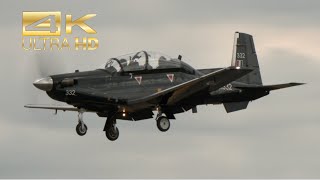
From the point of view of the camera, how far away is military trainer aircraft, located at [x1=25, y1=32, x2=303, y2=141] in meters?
41.8

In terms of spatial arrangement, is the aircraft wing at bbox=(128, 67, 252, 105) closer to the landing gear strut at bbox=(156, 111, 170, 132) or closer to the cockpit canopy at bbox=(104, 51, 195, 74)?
the landing gear strut at bbox=(156, 111, 170, 132)

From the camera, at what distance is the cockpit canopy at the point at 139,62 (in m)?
43.0

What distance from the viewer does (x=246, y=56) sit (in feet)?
156

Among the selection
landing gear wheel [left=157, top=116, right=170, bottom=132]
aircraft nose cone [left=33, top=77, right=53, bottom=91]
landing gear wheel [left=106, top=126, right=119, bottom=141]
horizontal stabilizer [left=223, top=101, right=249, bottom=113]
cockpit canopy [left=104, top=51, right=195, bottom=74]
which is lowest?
landing gear wheel [left=106, top=126, right=119, bottom=141]

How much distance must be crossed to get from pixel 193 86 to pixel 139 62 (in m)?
2.24

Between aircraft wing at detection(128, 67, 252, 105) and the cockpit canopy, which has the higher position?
the cockpit canopy

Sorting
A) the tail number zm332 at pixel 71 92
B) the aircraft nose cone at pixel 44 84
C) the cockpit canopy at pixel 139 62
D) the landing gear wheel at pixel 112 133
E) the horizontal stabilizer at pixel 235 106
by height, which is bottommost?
the landing gear wheel at pixel 112 133

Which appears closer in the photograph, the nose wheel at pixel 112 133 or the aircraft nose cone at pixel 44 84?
the aircraft nose cone at pixel 44 84

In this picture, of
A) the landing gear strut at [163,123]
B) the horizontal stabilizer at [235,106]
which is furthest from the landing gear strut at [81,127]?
the horizontal stabilizer at [235,106]

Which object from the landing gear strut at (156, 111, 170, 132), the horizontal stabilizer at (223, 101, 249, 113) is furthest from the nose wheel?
the horizontal stabilizer at (223, 101, 249, 113)

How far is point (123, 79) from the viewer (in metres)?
42.8

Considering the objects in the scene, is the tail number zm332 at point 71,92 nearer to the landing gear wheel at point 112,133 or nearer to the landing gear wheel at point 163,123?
the landing gear wheel at point 112,133

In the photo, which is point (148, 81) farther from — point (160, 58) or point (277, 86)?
point (277, 86)

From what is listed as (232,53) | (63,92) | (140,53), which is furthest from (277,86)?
(63,92)
